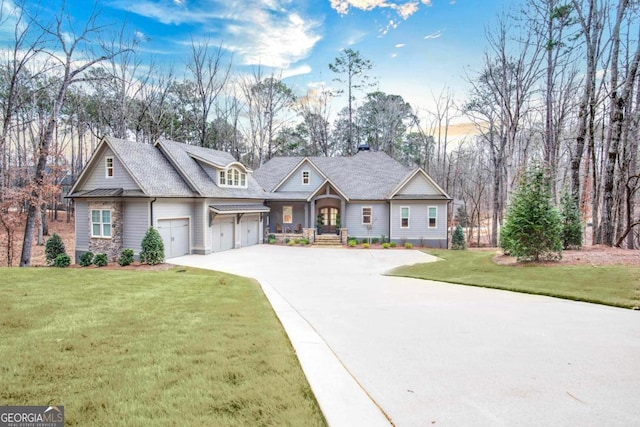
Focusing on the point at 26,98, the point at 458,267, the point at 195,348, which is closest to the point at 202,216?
the point at 458,267

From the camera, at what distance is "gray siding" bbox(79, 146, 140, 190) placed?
1703 cm

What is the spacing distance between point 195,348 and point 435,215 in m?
21.3

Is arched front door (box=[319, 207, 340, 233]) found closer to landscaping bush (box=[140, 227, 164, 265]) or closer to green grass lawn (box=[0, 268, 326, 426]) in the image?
landscaping bush (box=[140, 227, 164, 265])

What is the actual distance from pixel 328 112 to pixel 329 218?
18.7 m

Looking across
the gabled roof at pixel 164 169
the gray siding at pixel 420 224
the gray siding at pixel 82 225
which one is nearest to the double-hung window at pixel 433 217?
the gray siding at pixel 420 224

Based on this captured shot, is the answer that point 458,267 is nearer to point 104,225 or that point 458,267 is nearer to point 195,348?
point 195,348

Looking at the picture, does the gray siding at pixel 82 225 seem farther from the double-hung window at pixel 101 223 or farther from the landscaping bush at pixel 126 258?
the landscaping bush at pixel 126 258

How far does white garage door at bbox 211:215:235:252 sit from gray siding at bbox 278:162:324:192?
6.25m

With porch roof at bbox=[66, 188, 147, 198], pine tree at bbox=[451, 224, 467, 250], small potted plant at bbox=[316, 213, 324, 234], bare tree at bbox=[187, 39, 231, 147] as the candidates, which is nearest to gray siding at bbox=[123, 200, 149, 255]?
porch roof at bbox=[66, 188, 147, 198]

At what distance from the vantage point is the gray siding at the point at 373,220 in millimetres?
24109

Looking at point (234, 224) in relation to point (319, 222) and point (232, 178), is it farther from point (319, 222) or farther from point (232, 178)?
point (319, 222)

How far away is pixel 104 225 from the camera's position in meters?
16.9

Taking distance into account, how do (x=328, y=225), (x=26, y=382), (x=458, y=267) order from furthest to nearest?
(x=328, y=225), (x=458, y=267), (x=26, y=382)

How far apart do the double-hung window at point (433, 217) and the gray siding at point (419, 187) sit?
1.20 m
